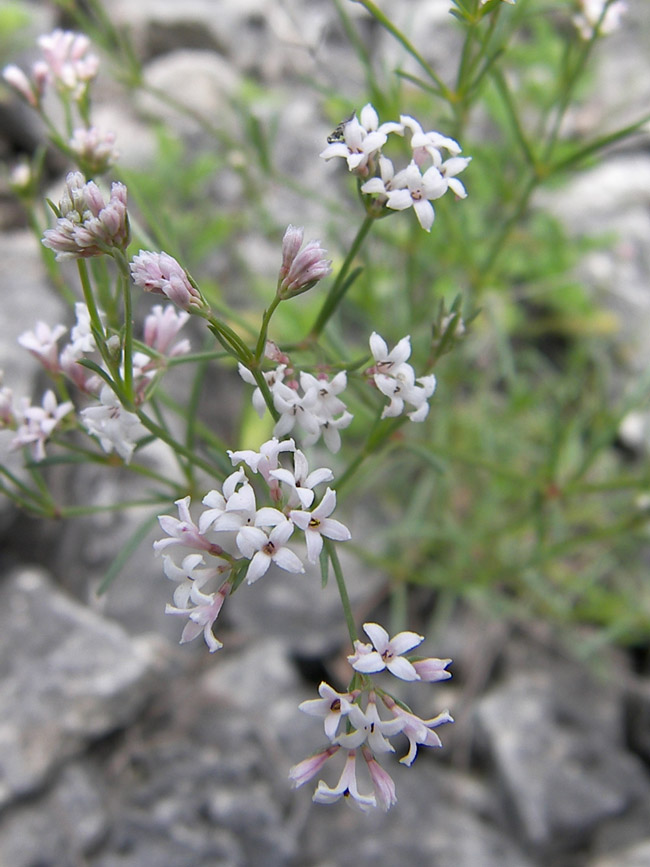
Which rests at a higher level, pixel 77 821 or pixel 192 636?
pixel 192 636

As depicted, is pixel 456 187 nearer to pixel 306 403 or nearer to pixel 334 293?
pixel 334 293

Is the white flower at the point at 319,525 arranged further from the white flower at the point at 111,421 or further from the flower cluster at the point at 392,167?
the flower cluster at the point at 392,167

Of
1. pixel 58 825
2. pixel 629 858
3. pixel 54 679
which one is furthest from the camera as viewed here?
pixel 54 679

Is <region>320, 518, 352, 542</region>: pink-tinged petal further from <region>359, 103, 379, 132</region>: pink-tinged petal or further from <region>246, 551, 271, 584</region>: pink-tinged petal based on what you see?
<region>359, 103, 379, 132</region>: pink-tinged petal

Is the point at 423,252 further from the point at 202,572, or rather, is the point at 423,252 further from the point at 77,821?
the point at 77,821

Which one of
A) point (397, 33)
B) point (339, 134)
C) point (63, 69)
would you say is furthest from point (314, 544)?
point (63, 69)

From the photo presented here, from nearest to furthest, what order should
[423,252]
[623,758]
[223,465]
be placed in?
1. [223,465]
2. [623,758]
3. [423,252]

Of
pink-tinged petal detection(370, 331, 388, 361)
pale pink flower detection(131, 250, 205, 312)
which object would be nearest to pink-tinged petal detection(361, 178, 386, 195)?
pink-tinged petal detection(370, 331, 388, 361)

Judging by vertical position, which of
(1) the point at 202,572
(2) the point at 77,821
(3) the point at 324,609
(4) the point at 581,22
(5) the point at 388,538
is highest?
(4) the point at 581,22

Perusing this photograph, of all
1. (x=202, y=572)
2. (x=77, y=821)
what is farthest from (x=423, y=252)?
(x=77, y=821)
